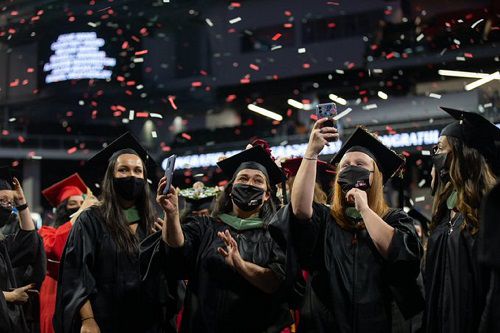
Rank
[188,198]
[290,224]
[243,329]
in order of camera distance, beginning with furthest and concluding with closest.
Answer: [188,198], [243,329], [290,224]

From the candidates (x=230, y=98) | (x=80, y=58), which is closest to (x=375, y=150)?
(x=230, y=98)

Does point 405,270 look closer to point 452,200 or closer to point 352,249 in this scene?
point 352,249

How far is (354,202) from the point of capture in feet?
14.2

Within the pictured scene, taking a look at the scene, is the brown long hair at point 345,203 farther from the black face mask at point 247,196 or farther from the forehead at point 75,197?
the forehead at point 75,197

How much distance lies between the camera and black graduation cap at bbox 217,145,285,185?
504cm

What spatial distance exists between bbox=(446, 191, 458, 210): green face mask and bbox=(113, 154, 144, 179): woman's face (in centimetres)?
217

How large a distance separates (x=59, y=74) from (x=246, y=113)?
9550mm

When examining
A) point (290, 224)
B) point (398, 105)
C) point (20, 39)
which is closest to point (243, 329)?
point (290, 224)

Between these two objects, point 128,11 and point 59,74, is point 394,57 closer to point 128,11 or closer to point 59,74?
point 128,11

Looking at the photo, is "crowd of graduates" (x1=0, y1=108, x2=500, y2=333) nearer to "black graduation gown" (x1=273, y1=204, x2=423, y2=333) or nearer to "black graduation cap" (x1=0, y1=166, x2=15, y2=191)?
"black graduation gown" (x1=273, y1=204, x2=423, y2=333)

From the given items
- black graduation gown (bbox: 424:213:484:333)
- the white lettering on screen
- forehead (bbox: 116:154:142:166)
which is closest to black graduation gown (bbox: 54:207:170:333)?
forehead (bbox: 116:154:142:166)

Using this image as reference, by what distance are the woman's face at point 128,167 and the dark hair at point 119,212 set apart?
0.04m

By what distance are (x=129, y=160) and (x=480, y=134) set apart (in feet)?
7.93

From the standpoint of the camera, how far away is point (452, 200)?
4.22m
